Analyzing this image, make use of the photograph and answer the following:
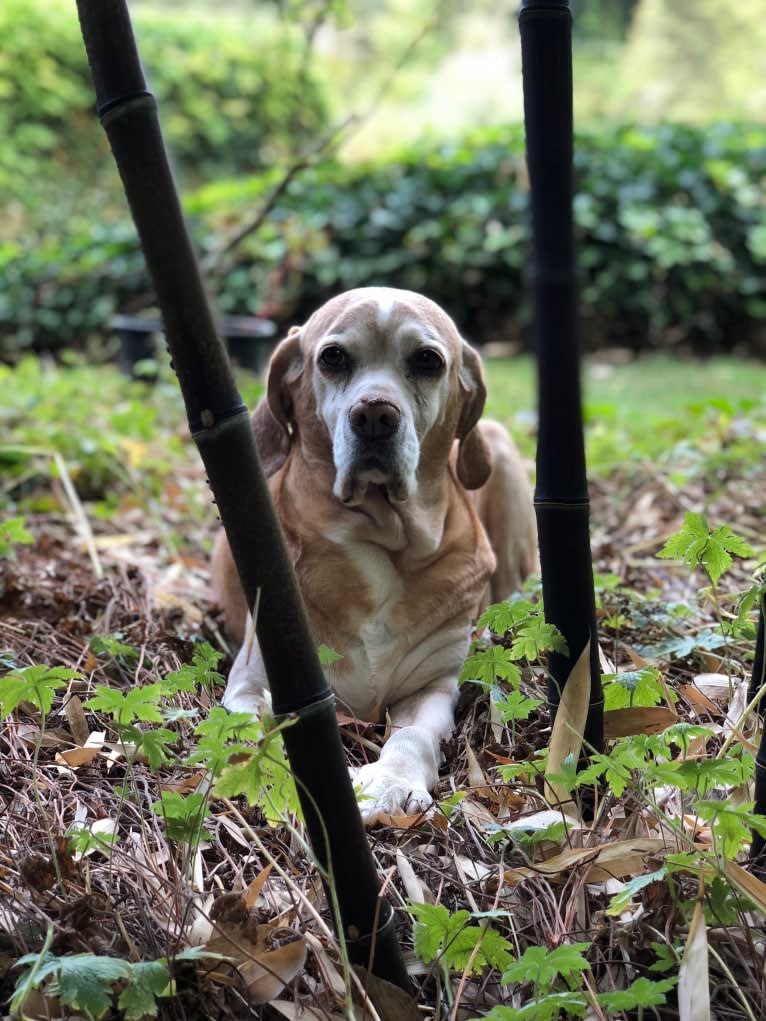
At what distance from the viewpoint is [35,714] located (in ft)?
7.28

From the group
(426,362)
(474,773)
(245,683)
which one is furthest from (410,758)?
(426,362)

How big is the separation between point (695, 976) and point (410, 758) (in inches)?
31.6

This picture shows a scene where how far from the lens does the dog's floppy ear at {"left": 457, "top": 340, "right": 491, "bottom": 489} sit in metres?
2.82

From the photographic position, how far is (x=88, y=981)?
129cm

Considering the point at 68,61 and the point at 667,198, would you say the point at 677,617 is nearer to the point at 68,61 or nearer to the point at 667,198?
the point at 667,198

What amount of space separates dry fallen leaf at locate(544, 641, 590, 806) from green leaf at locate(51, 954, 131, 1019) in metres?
0.78

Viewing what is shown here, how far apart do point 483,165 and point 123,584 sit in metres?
6.53

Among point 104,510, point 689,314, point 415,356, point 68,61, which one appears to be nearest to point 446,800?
point 415,356

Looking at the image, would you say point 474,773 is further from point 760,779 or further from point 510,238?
point 510,238

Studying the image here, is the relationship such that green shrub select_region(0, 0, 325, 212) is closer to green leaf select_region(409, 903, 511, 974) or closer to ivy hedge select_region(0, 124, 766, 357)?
ivy hedge select_region(0, 124, 766, 357)

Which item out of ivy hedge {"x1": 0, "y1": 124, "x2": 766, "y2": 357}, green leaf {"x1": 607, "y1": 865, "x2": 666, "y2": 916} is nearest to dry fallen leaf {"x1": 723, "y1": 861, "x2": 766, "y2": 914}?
green leaf {"x1": 607, "y1": 865, "x2": 666, "y2": 916}

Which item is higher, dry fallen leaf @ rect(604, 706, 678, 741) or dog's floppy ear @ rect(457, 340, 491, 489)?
dog's floppy ear @ rect(457, 340, 491, 489)

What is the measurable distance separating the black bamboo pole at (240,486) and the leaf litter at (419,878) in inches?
2.6

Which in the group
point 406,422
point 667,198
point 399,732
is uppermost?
point 406,422
